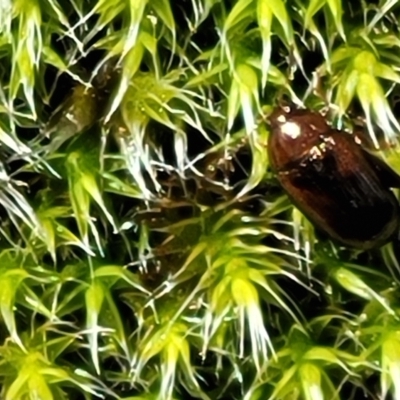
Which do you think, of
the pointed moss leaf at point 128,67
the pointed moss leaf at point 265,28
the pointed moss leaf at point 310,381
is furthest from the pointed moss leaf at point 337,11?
the pointed moss leaf at point 310,381

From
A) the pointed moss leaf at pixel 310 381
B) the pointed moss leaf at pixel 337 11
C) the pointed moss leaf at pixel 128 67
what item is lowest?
the pointed moss leaf at pixel 310 381

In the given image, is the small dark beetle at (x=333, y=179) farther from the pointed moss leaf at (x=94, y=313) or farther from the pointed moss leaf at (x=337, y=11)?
the pointed moss leaf at (x=94, y=313)

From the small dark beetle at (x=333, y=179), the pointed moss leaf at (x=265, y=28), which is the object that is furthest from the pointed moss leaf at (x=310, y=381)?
the pointed moss leaf at (x=265, y=28)

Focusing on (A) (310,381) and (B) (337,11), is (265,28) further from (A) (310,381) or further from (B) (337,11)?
(A) (310,381)

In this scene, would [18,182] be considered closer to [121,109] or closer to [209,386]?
[121,109]

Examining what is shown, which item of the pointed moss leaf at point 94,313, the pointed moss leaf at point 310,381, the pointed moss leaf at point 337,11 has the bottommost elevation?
the pointed moss leaf at point 310,381

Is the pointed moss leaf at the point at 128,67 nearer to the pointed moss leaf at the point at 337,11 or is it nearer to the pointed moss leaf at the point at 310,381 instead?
the pointed moss leaf at the point at 337,11

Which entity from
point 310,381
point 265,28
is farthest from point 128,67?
point 310,381

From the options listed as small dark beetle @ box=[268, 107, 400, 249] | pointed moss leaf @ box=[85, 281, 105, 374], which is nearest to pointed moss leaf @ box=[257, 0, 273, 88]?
small dark beetle @ box=[268, 107, 400, 249]

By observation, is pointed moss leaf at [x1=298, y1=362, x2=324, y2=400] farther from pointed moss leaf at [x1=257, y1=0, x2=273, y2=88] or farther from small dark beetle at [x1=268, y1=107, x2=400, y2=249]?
pointed moss leaf at [x1=257, y1=0, x2=273, y2=88]

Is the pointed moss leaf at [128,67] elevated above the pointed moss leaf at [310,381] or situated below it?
above
